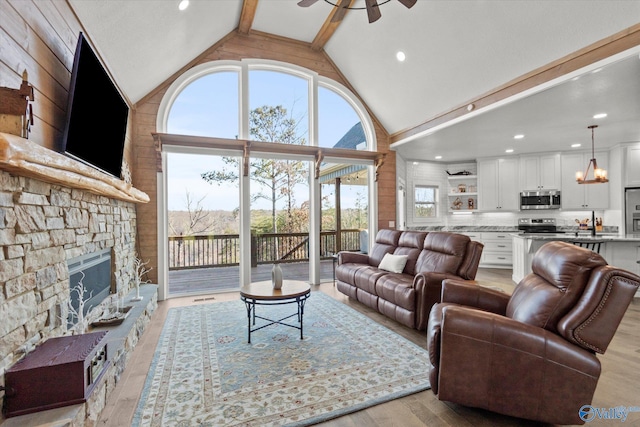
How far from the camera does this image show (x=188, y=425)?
1.85 m

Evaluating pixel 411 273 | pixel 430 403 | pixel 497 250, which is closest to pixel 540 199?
pixel 497 250

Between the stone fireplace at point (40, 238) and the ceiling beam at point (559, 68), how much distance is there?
449 centimetres

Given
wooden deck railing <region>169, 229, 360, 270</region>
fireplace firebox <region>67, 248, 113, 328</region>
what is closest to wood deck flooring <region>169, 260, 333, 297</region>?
wooden deck railing <region>169, 229, 360, 270</region>

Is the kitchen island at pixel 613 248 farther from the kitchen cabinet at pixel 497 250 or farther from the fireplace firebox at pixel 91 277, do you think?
the fireplace firebox at pixel 91 277

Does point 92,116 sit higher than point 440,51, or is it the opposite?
point 440,51

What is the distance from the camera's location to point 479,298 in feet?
8.26

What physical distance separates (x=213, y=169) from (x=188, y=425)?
393 cm

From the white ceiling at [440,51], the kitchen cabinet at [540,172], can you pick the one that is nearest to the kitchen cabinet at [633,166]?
the white ceiling at [440,51]

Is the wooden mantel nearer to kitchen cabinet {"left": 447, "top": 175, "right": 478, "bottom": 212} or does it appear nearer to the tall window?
the tall window

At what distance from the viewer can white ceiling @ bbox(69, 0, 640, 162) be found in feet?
9.86

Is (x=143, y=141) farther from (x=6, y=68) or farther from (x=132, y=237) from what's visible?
(x=6, y=68)

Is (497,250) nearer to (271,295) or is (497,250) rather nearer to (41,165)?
(271,295)

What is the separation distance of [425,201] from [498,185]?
1.67 meters

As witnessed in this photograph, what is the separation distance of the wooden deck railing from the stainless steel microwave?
3984 mm
